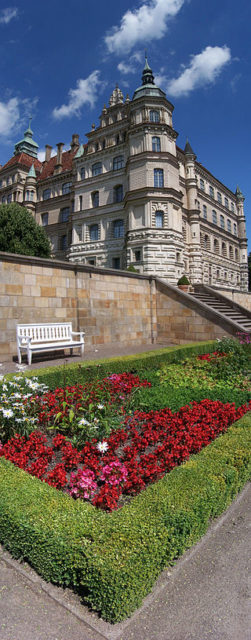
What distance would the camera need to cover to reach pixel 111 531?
200 centimetres

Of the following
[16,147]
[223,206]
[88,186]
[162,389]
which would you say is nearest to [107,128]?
[88,186]

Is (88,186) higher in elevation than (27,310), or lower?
higher

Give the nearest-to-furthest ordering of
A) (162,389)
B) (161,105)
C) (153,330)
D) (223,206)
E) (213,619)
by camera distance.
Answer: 1. (213,619)
2. (162,389)
3. (153,330)
4. (161,105)
5. (223,206)

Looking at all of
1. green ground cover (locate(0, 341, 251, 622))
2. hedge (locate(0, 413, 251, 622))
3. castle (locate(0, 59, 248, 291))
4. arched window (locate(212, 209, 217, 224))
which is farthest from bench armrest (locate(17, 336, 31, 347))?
arched window (locate(212, 209, 217, 224))

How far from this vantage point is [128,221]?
30.0 m

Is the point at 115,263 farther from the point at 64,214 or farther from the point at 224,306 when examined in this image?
the point at 224,306

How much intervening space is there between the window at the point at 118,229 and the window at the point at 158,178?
5.61 meters

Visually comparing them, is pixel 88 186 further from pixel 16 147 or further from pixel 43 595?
pixel 43 595

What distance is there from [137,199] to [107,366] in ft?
83.1

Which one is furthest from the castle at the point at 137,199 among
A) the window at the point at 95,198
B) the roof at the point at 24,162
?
the roof at the point at 24,162

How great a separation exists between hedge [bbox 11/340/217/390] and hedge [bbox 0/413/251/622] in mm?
3131

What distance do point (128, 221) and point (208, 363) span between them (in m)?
24.1

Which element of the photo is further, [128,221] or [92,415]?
[128,221]

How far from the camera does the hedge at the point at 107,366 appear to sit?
6008 millimetres
